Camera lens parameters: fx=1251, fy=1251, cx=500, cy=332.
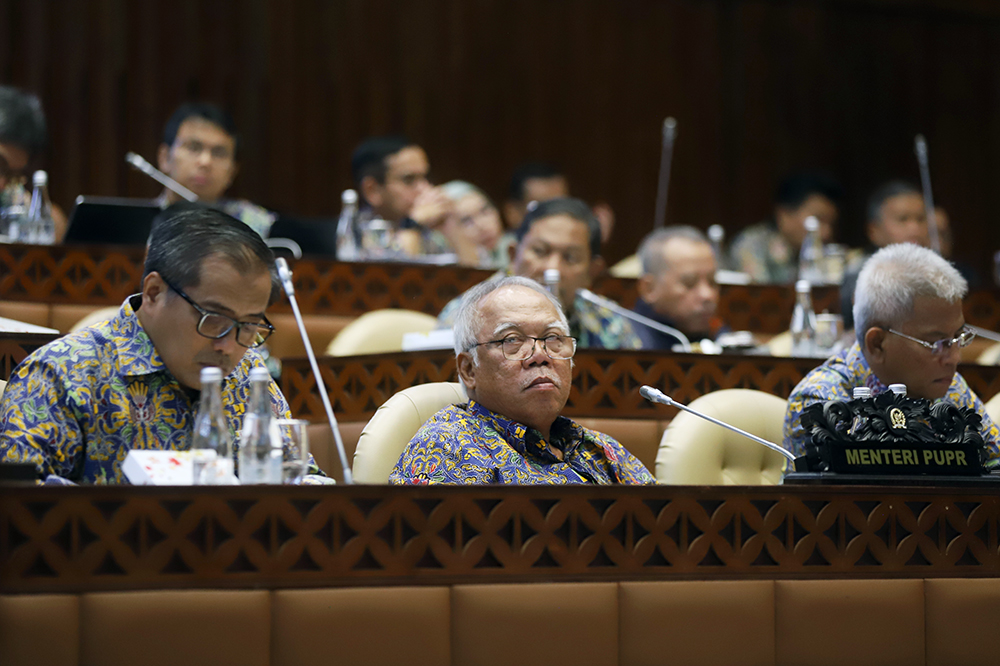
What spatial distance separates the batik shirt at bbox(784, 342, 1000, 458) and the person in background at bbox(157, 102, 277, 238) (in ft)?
8.35

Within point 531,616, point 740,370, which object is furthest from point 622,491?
point 740,370

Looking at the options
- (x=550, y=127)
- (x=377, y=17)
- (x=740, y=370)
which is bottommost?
(x=740, y=370)

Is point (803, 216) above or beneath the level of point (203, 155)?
above

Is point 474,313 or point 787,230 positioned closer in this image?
point 474,313

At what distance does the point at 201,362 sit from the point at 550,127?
4919mm

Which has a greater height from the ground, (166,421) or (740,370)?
(740,370)

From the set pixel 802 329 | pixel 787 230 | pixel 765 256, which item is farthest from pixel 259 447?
pixel 787 230

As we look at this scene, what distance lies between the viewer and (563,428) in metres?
2.42

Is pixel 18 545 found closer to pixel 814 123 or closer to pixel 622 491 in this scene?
pixel 622 491

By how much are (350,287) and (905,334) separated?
6.46 feet

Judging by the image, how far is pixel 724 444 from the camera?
2.77 meters

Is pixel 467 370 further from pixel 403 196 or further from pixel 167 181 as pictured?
pixel 403 196

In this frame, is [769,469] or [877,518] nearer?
[877,518]

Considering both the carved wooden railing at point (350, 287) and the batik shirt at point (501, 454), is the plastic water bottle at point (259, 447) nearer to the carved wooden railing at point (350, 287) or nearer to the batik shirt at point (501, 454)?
the batik shirt at point (501, 454)
